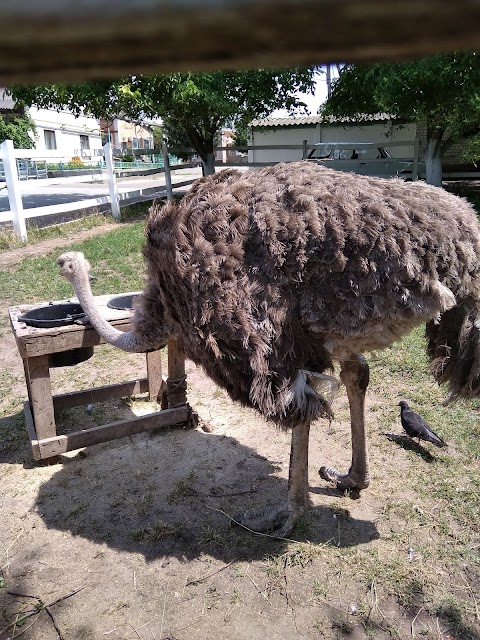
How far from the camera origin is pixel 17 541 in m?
2.85

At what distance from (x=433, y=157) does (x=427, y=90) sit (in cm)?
212

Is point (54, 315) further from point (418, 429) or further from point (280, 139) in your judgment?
point (280, 139)

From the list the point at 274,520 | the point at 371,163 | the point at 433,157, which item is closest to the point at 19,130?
the point at 371,163

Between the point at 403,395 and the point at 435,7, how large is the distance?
158 inches

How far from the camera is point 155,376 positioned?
4.23 meters

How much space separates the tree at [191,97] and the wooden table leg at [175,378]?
6672mm

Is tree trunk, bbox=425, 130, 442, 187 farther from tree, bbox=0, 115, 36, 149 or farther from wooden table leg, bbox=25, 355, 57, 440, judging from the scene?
tree, bbox=0, 115, 36, 149

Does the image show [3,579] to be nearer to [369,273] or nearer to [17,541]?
[17,541]

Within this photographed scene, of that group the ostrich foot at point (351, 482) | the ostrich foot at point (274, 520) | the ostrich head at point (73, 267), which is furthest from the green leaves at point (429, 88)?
the ostrich foot at point (274, 520)

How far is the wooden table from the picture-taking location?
3.20m

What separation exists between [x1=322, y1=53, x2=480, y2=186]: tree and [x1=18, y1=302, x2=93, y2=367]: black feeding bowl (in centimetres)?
539

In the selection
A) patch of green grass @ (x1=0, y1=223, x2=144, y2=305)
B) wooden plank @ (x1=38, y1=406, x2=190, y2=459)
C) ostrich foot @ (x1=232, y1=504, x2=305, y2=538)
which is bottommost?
ostrich foot @ (x1=232, y1=504, x2=305, y2=538)

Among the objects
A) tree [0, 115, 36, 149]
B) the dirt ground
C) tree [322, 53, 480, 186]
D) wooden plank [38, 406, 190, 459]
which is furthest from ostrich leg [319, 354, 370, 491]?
tree [0, 115, 36, 149]

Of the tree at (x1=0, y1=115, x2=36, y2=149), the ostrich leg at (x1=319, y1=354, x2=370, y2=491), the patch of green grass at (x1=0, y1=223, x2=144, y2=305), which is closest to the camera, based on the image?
the ostrich leg at (x1=319, y1=354, x2=370, y2=491)
